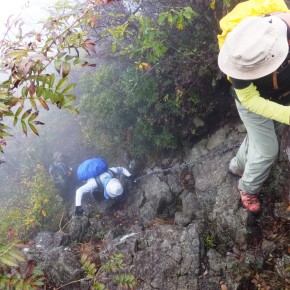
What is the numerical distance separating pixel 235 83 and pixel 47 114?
10883 millimetres

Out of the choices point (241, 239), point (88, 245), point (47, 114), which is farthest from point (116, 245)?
point (47, 114)

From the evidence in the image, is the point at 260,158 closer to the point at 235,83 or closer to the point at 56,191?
the point at 235,83

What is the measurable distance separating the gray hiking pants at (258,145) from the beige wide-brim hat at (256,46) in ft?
3.04

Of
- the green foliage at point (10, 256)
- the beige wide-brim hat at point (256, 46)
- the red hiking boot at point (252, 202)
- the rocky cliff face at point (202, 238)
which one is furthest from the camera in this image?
the red hiking boot at point (252, 202)

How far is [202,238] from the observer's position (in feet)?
15.5

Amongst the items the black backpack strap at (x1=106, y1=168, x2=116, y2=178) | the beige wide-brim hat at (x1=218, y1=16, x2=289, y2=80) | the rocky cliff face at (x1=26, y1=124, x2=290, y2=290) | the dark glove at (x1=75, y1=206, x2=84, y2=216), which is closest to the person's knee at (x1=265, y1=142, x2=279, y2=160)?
the rocky cliff face at (x1=26, y1=124, x2=290, y2=290)

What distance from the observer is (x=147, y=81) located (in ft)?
21.8

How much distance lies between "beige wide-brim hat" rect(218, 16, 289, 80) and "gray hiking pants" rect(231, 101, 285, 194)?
0.93 metres

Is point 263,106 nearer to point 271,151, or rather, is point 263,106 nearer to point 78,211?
point 271,151

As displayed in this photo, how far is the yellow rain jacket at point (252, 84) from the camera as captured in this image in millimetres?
2951

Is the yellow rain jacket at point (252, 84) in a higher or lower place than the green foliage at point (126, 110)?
higher

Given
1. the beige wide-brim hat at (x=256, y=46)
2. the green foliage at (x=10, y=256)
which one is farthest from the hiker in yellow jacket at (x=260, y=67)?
the green foliage at (x=10, y=256)

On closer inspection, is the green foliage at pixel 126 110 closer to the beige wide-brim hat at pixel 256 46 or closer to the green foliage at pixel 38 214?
the green foliage at pixel 38 214

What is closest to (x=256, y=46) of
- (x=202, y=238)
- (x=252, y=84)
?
(x=252, y=84)
